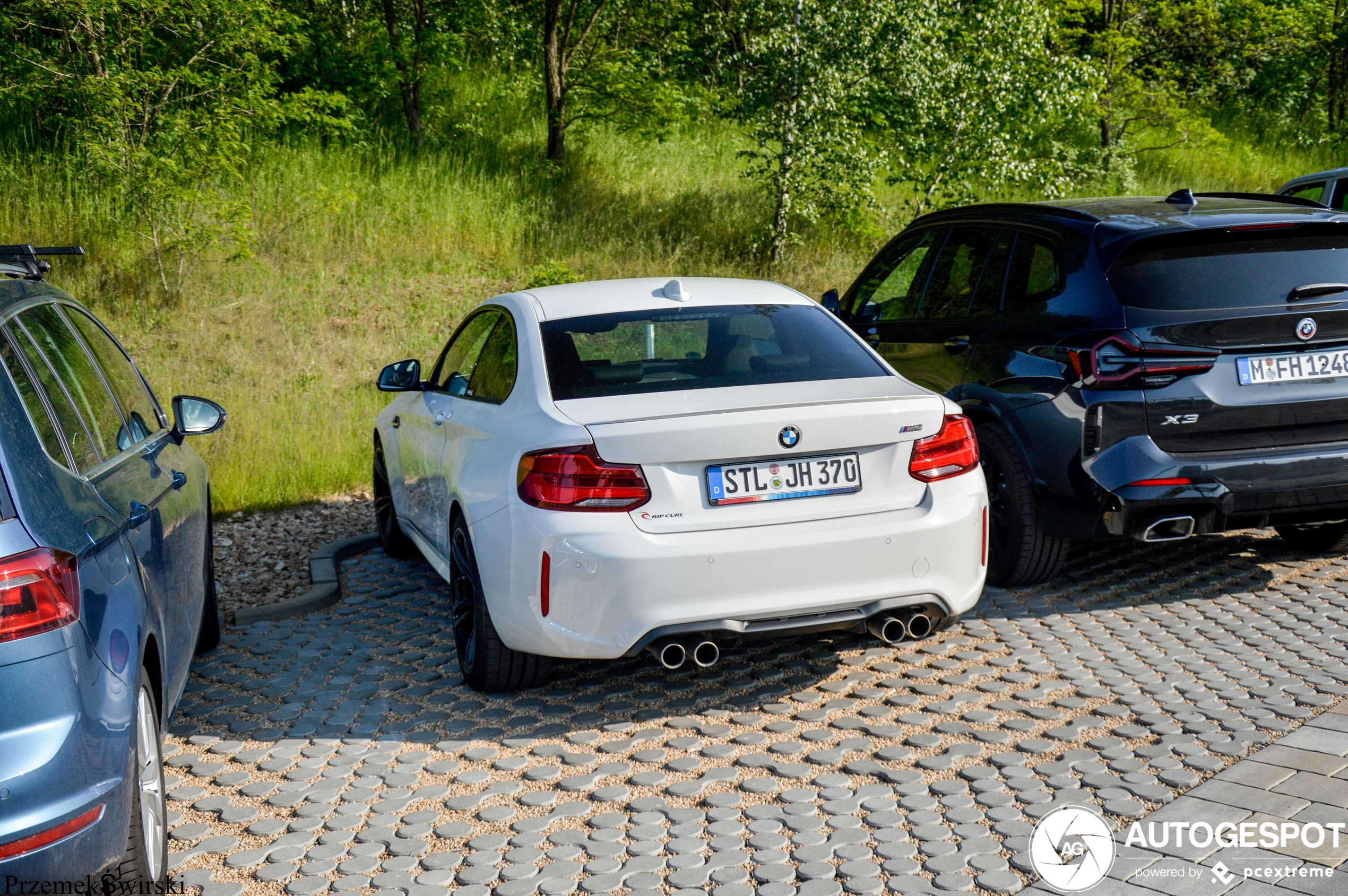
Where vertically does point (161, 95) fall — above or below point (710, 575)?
above

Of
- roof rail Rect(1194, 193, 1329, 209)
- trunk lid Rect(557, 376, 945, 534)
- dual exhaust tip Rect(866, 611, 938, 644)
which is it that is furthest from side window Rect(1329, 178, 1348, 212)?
dual exhaust tip Rect(866, 611, 938, 644)

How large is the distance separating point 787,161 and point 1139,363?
1130 centimetres

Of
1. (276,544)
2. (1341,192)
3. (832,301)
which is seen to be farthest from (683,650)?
(1341,192)

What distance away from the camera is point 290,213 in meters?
16.2

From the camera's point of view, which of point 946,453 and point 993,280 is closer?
point 946,453

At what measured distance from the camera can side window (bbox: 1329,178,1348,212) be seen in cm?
1130

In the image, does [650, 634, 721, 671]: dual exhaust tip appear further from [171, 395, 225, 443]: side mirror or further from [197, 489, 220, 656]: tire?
[197, 489, 220, 656]: tire

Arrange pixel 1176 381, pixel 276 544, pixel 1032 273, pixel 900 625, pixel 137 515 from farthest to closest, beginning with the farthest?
pixel 276 544 → pixel 1032 273 → pixel 1176 381 → pixel 900 625 → pixel 137 515

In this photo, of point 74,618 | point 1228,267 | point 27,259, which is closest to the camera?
point 74,618

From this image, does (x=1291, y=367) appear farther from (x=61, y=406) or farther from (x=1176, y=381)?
(x=61, y=406)

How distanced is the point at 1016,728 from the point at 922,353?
2.93 m

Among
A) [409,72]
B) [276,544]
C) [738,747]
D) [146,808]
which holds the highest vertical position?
[409,72]

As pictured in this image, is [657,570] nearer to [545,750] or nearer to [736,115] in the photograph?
[545,750]

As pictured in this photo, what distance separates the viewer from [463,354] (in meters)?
5.98
